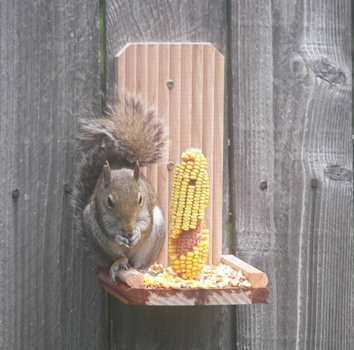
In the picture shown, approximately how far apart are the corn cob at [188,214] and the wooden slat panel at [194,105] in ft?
0.50

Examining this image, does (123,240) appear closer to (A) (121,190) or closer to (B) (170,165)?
(A) (121,190)

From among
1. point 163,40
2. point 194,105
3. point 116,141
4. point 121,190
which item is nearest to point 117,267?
point 121,190

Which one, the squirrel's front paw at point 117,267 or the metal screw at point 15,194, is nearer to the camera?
the squirrel's front paw at point 117,267

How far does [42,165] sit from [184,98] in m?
0.38

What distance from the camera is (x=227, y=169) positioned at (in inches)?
85.7

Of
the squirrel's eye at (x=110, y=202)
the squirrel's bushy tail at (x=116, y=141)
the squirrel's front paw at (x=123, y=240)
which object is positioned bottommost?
the squirrel's front paw at (x=123, y=240)

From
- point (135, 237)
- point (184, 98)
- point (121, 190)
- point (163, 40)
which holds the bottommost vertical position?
point (135, 237)

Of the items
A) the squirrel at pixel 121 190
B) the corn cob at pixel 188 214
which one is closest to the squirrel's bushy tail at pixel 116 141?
the squirrel at pixel 121 190

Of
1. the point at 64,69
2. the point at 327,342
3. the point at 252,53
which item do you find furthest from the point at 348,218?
the point at 64,69

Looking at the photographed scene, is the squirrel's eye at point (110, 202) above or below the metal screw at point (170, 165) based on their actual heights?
below

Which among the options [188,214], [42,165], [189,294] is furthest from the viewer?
[42,165]

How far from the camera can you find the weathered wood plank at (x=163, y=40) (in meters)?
2.12

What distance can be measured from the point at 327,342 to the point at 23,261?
780 millimetres

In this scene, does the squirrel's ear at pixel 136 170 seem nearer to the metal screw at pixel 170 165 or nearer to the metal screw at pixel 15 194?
the metal screw at pixel 170 165
